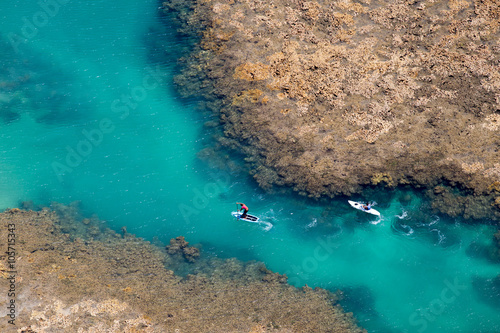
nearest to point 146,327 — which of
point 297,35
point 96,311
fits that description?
point 96,311

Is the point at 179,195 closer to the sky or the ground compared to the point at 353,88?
closer to the ground

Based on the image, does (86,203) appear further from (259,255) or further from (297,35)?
(297,35)

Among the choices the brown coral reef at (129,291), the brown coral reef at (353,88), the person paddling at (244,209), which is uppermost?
the brown coral reef at (353,88)

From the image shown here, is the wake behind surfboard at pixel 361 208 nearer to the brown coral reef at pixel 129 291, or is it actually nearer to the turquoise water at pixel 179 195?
the turquoise water at pixel 179 195

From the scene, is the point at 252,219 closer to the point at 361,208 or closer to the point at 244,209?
the point at 244,209

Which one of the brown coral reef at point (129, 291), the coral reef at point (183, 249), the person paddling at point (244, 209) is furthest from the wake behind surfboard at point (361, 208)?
the coral reef at point (183, 249)

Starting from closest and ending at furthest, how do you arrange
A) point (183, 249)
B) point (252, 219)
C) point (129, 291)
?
point (129, 291) → point (183, 249) → point (252, 219)

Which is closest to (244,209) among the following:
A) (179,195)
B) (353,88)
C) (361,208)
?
(179,195)
